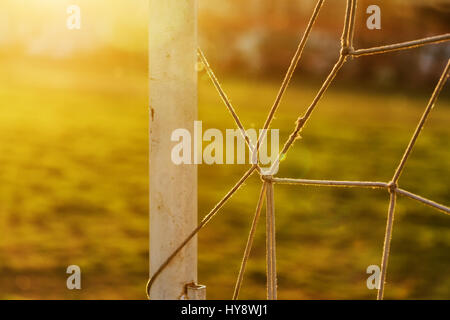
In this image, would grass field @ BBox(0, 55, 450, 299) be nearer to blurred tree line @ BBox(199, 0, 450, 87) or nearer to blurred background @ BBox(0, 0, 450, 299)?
blurred background @ BBox(0, 0, 450, 299)

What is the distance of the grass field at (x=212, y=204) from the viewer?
237 cm

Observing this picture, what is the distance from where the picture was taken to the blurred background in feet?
8.13

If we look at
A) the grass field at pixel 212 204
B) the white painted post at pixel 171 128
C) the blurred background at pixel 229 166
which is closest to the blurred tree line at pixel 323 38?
the blurred background at pixel 229 166

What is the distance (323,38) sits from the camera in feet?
32.1

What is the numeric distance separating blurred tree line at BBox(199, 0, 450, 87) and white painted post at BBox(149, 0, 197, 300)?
8226 mm

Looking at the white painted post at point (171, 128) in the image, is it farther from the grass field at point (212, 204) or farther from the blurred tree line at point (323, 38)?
the blurred tree line at point (323, 38)

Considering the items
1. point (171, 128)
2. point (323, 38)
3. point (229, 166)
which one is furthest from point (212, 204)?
point (323, 38)

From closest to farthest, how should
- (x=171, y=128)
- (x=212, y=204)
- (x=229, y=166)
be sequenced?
(x=171, y=128) < (x=212, y=204) < (x=229, y=166)

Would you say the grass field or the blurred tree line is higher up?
the blurred tree line

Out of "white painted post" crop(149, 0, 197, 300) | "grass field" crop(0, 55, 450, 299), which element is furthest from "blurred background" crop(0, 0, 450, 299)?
"white painted post" crop(149, 0, 197, 300)

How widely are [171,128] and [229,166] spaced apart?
11.2 feet

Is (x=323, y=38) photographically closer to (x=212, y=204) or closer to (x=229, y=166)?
(x=229, y=166)

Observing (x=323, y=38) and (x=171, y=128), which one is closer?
(x=171, y=128)
